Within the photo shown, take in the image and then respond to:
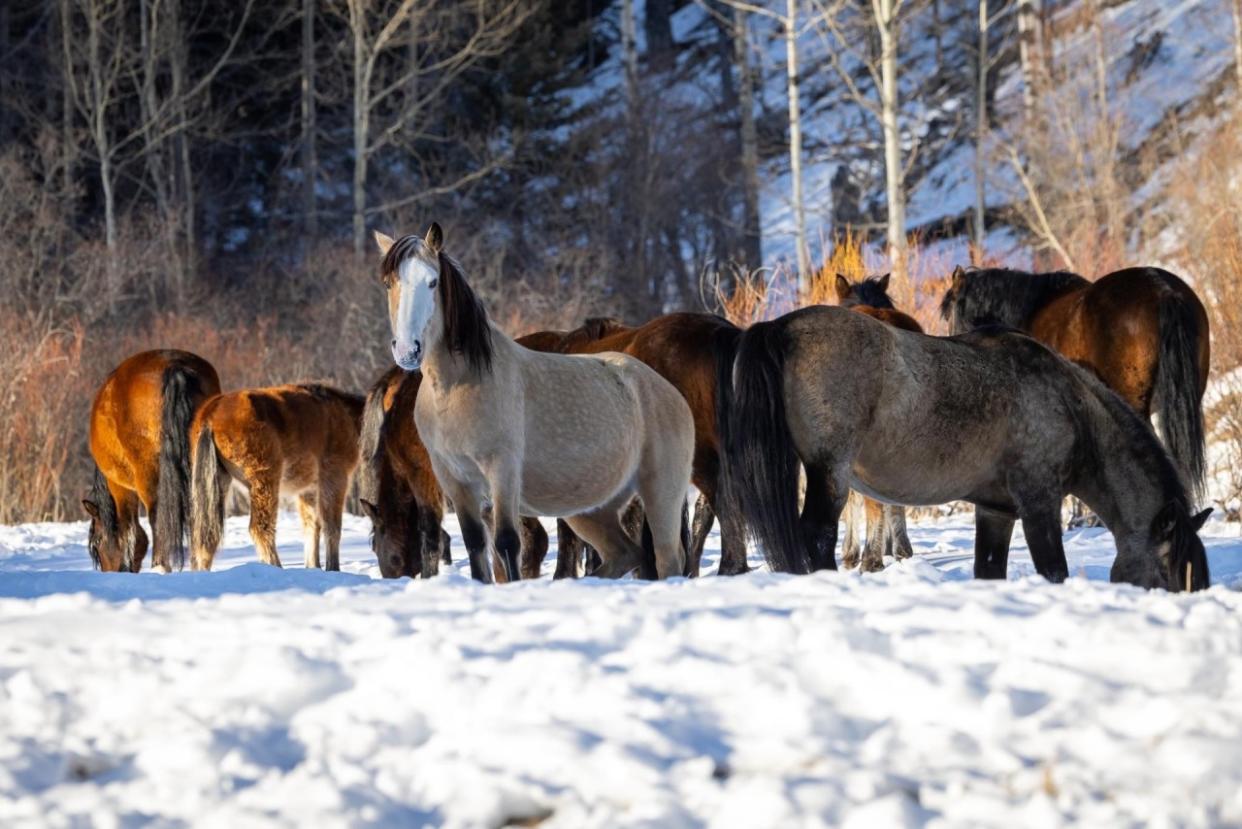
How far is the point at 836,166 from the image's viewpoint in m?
36.1

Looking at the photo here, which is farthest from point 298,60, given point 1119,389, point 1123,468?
point 1123,468

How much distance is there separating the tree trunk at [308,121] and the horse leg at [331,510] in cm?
2115

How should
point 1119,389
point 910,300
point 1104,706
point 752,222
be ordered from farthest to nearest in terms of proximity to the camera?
point 752,222, point 910,300, point 1119,389, point 1104,706

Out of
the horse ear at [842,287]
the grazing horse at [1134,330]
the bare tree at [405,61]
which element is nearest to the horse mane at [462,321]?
the grazing horse at [1134,330]

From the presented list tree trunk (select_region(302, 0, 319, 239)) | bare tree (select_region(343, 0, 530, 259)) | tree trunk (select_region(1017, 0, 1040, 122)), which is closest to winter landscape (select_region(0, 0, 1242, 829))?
tree trunk (select_region(1017, 0, 1040, 122))

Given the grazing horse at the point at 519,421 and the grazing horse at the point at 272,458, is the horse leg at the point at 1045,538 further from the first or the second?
the grazing horse at the point at 272,458

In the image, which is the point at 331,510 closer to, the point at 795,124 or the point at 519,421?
the point at 519,421

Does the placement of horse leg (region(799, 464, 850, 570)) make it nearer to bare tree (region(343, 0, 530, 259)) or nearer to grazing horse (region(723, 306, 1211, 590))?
grazing horse (region(723, 306, 1211, 590))

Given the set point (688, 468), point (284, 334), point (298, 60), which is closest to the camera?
point (688, 468)

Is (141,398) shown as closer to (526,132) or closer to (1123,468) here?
(1123,468)

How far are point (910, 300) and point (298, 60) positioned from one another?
22.8 m

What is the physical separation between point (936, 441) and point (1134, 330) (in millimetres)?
4228

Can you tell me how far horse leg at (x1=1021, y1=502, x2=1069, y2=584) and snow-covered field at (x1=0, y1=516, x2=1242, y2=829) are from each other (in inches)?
102

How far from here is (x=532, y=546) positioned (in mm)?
9914
